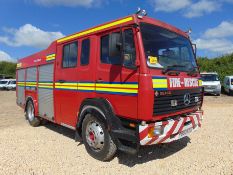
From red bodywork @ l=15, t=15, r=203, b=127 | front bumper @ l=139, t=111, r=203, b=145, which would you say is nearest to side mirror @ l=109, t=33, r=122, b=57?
red bodywork @ l=15, t=15, r=203, b=127

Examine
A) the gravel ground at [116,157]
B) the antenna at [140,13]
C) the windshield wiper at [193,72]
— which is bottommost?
the gravel ground at [116,157]

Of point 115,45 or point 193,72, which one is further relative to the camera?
point 193,72

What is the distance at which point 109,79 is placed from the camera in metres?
5.73

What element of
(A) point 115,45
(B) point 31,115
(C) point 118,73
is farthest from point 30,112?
(A) point 115,45

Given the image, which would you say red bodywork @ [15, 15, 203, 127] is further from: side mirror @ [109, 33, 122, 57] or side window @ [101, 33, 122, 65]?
side mirror @ [109, 33, 122, 57]

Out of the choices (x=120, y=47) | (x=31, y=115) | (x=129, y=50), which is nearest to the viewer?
(x=120, y=47)

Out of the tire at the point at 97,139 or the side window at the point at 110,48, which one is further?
the tire at the point at 97,139

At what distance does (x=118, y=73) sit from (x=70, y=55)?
82.6 inches

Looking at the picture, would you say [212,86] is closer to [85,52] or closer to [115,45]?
[85,52]

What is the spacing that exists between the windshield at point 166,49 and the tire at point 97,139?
1765 mm

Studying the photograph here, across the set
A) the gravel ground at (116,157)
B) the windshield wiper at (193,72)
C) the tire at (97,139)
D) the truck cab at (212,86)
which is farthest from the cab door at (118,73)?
the truck cab at (212,86)

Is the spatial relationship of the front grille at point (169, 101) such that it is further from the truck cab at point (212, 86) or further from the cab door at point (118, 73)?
the truck cab at point (212, 86)

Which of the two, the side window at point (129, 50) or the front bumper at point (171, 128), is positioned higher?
the side window at point (129, 50)

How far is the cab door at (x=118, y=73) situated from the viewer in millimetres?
5203
